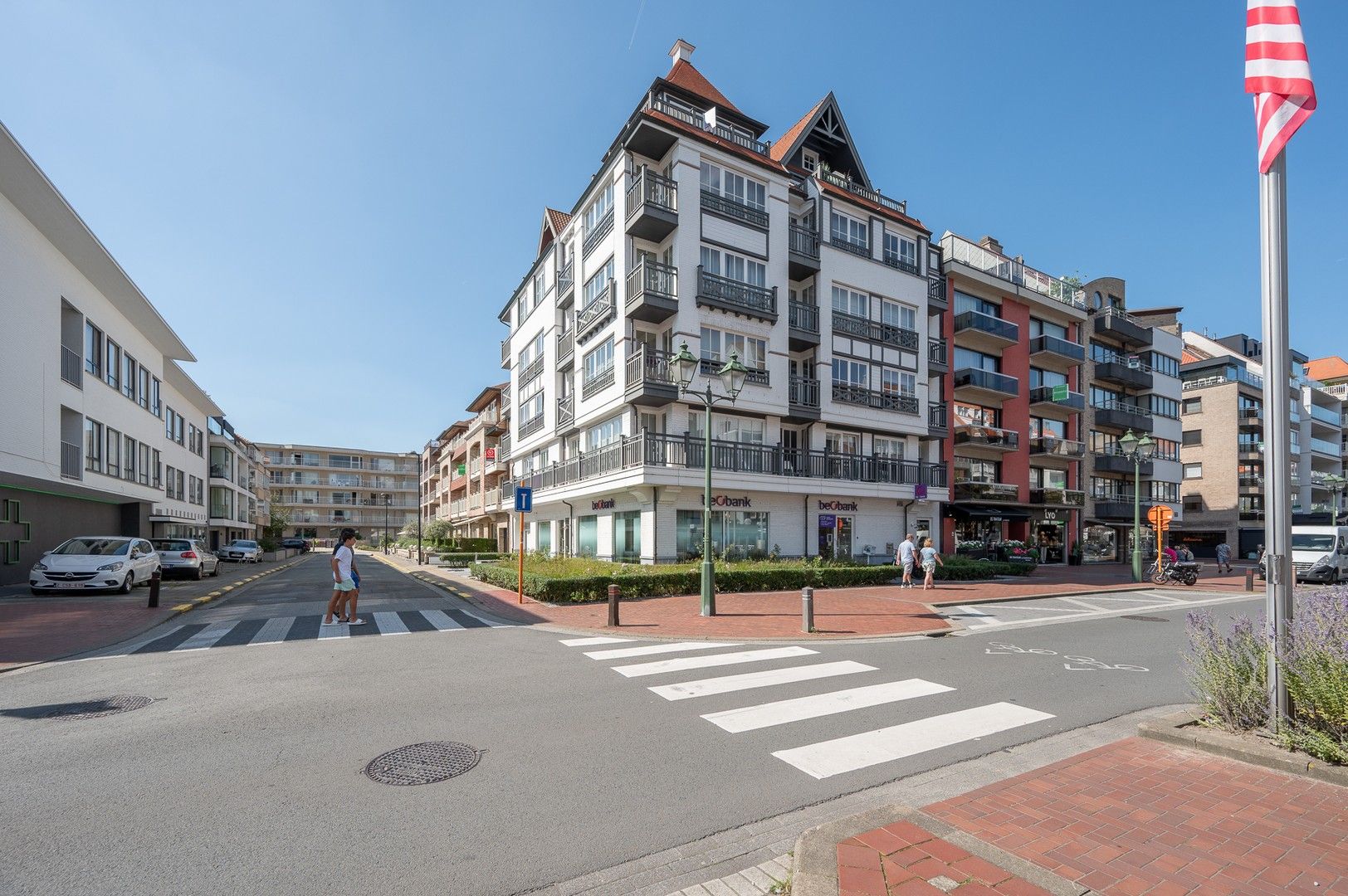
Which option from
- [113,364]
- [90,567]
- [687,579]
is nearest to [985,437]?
[687,579]

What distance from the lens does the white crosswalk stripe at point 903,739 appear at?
17.1 feet

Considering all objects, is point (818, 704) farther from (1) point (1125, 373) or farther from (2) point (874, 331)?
(1) point (1125, 373)

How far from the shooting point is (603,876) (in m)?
3.55

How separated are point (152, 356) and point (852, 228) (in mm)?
36202

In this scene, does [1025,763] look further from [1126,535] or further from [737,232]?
[1126,535]

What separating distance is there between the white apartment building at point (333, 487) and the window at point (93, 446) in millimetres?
70408

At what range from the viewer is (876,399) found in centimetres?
2714

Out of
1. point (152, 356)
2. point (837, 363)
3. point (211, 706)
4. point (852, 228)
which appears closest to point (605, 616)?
point (211, 706)

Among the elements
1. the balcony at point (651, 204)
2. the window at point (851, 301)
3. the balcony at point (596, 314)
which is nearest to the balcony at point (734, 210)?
the balcony at point (651, 204)

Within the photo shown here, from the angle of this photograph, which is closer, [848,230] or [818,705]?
[818,705]

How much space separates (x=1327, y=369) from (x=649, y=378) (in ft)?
292

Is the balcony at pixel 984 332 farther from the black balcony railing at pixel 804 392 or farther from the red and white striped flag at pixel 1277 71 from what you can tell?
the red and white striped flag at pixel 1277 71

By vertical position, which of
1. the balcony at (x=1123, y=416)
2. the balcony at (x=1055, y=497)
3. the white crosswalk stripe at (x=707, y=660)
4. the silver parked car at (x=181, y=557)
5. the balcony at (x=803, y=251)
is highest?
the balcony at (x=803, y=251)

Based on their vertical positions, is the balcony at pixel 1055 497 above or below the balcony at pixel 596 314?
below
